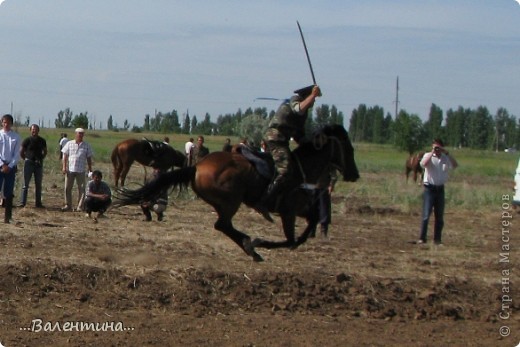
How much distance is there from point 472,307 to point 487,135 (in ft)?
217

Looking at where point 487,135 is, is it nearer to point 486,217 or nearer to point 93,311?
point 486,217

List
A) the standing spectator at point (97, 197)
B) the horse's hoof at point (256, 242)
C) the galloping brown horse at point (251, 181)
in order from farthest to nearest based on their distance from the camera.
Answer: the standing spectator at point (97, 197) < the galloping brown horse at point (251, 181) < the horse's hoof at point (256, 242)

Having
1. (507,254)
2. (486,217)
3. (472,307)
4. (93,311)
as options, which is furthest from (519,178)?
(93,311)

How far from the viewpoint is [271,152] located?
425 inches

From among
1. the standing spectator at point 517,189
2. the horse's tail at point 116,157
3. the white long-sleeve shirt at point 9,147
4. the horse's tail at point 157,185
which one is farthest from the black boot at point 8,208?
the standing spectator at point 517,189

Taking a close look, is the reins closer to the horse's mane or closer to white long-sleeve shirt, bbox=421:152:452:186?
the horse's mane

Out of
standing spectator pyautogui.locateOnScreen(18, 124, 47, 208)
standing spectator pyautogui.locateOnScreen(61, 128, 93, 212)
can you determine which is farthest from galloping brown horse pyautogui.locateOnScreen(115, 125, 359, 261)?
standing spectator pyautogui.locateOnScreen(18, 124, 47, 208)

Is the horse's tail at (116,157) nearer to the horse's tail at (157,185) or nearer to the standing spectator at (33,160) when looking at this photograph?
the standing spectator at (33,160)

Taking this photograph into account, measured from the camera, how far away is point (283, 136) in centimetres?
1060

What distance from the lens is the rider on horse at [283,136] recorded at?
34.0 feet

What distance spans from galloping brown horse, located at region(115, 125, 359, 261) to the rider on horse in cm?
12

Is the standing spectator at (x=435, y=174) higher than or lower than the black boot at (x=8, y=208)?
higher

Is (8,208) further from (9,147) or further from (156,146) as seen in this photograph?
(156,146)

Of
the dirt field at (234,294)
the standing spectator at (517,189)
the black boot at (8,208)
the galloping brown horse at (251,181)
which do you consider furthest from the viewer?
the standing spectator at (517,189)
